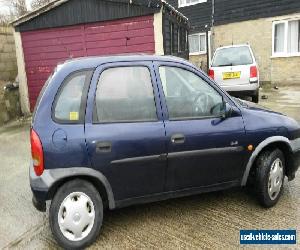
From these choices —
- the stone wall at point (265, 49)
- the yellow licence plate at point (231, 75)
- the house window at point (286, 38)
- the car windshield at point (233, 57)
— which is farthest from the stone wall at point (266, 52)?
the yellow licence plate at point (231, 75)

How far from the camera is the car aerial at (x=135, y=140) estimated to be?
3.40 m

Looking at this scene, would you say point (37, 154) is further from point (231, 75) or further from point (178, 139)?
point (231, 75)

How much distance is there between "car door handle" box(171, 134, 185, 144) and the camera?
365cm

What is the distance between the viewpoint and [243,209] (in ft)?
13.7

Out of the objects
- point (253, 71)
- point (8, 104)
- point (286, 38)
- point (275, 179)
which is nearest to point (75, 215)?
point (275, 179)

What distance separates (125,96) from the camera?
143 inches

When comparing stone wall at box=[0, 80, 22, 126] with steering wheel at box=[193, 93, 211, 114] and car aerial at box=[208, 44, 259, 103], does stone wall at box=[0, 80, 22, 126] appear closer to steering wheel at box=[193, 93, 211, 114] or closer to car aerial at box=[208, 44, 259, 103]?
car aerial at box=[208, 44, 259, 103]

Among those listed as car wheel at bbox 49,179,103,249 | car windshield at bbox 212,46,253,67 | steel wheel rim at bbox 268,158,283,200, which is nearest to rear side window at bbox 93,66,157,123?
car wheel at bbox 49,179,103,249

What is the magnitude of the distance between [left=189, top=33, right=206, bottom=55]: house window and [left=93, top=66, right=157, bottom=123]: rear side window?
54.3ft

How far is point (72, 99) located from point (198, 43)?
56.3ft

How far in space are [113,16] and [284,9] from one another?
959cm

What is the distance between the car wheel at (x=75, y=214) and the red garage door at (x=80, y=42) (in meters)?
6.75

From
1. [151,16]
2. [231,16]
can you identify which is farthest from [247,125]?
[231,16]

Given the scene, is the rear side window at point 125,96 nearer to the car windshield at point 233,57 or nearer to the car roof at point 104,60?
the car roof at point 104,60
